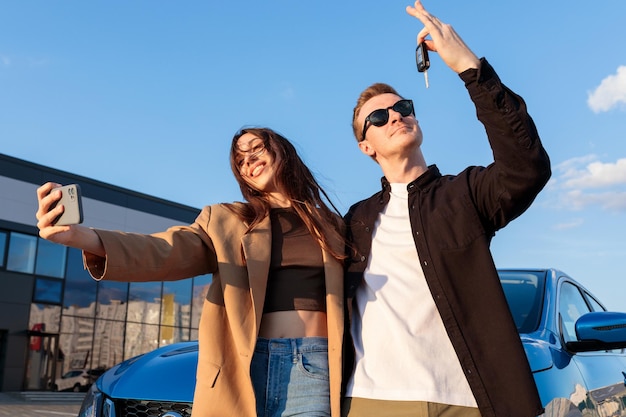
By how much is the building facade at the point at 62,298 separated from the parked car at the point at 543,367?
1997 cm

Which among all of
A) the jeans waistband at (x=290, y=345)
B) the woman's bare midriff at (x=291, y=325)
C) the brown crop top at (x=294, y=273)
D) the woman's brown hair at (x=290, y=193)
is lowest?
the jeans waistband at (x=290, y=345)

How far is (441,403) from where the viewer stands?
200 centimetres

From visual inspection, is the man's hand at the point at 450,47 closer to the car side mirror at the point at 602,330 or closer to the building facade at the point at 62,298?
the car side mirror at the point at 602,330

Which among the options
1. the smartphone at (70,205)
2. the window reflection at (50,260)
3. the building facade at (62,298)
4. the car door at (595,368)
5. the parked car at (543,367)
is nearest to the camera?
the smartphone at (70,205)

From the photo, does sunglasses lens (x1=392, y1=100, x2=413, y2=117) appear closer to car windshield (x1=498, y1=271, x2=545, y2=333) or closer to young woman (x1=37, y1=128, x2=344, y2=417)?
young woman (x1=37, y1=128, x2=344, y2=417)

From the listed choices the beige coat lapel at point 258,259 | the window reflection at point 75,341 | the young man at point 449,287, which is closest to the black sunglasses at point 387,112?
the young man at point 449,287

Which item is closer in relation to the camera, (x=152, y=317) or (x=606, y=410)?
(x=606, y=410)

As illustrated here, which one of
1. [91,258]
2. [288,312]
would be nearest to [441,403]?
→ [288,312]

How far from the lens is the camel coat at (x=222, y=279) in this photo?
2098mm

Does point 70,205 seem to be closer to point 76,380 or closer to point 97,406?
point 97,406

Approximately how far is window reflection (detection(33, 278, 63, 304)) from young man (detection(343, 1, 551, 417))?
22.1 meters

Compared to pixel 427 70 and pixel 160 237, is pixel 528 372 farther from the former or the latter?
pixel 160 237

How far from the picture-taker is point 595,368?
3.21 m

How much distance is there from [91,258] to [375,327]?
0.93 m
